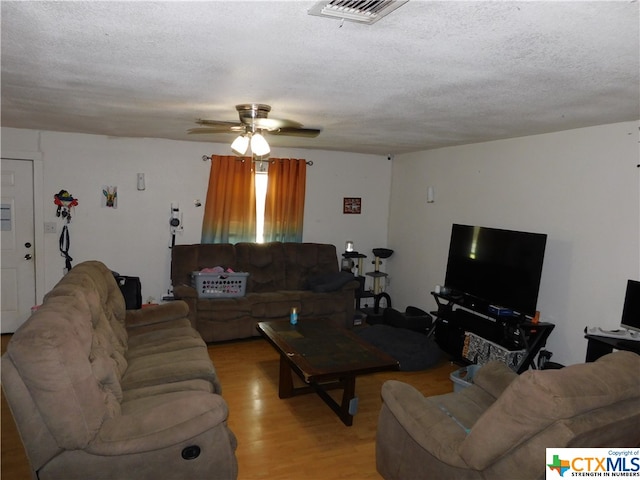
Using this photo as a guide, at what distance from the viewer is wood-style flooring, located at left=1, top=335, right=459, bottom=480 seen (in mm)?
2734

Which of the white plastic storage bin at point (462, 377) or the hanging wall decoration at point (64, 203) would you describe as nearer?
the white plastic storage bin at point (462, 377)

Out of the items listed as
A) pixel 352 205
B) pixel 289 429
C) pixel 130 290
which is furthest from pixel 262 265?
pixel 289 429

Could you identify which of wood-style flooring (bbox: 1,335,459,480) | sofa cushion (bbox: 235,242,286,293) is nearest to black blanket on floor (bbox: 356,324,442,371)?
wood-style flooring (bbox: 1,335,459,480)

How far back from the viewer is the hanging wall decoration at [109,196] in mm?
5207

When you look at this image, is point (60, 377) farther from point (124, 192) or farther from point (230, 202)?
point (230, 202)

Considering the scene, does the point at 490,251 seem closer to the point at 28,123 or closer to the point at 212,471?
the point at 212,471

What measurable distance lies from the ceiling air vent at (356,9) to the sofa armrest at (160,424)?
1773 millimetres

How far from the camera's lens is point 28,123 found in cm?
439

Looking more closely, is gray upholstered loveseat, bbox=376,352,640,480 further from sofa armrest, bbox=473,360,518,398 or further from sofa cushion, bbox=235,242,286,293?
sofa cushion, bbox=235,242,286,293

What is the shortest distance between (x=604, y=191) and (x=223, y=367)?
359 centimetres

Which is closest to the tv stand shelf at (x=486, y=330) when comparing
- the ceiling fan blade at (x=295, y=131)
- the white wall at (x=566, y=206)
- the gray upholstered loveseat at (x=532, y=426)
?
the white wall at (x=566, y=206)

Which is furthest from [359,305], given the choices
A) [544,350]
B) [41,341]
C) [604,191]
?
[41,341]

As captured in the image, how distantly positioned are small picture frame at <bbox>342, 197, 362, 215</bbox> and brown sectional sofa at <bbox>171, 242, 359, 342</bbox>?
670 millimetres

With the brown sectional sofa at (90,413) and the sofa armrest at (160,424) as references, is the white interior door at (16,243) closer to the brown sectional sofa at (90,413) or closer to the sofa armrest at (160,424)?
the brown sectional sofa at (90,413)
